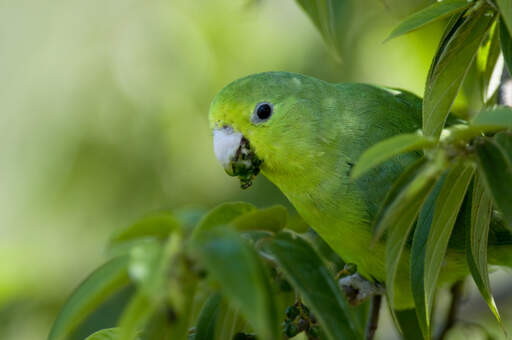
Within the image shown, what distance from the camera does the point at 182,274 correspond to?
91 cm

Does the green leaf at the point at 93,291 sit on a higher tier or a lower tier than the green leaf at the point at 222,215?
higher

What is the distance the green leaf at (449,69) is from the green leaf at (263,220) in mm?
413

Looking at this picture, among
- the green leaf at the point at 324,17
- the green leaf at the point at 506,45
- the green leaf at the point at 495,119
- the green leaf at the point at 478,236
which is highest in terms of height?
the green leaf at the point at 324,17

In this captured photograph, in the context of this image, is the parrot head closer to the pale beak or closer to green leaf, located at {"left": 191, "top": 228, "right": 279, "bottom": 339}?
the pale beak

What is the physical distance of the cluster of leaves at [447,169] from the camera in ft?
3.08

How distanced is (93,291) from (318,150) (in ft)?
3.74

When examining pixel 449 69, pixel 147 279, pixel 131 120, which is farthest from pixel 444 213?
pixel 131 120

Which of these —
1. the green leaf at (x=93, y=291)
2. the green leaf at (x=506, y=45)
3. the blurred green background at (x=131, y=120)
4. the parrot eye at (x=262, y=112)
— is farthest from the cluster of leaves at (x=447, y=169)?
the blurred green background at (x=131, y=120)

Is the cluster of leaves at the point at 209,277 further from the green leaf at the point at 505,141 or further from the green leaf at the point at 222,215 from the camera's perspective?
the green leaf at the point at 505,141

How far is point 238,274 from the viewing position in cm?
81

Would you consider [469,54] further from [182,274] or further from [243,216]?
[182,274]

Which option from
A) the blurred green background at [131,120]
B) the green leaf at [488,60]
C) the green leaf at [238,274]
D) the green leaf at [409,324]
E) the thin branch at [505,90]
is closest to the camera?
the green leaf at [238,274]

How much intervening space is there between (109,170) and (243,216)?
Result: 274 cm

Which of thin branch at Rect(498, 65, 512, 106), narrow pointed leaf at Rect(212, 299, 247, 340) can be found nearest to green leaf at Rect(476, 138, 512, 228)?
narrow pointed leaf at Rect(212, 299, 247, 340)
